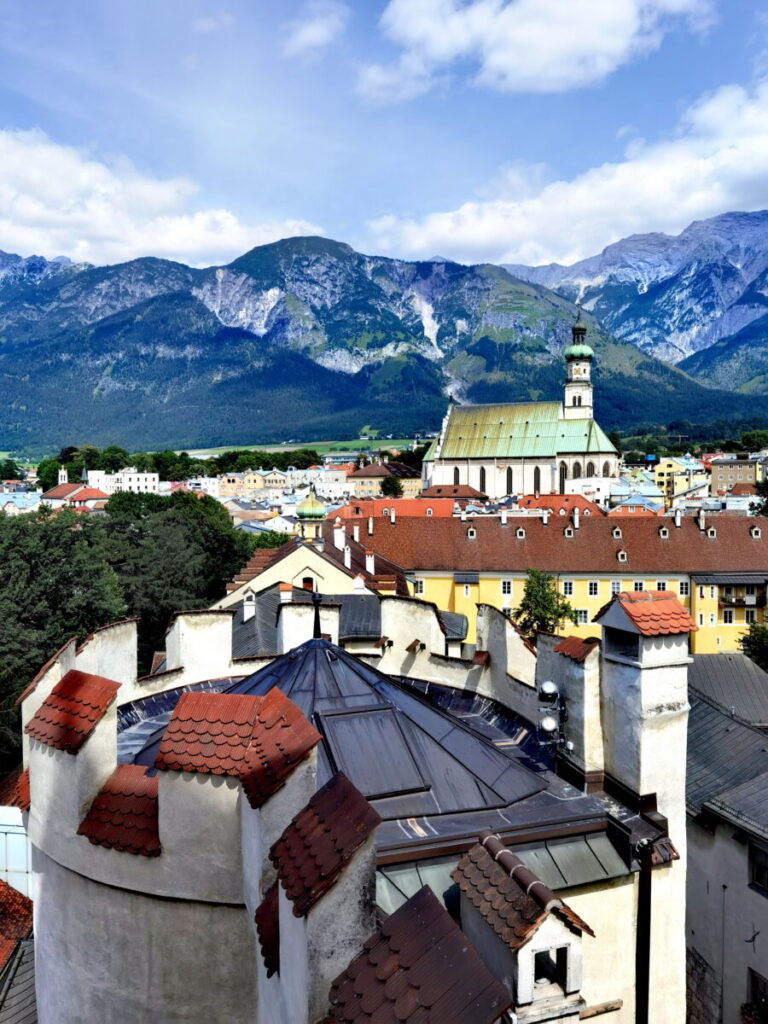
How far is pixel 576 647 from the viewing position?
8742mm

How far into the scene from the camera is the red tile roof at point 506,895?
480cm

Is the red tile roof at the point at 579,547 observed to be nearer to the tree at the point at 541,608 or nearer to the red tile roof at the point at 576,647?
the tree at the point at 541,608

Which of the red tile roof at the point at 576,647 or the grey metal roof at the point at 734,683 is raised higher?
the red tile roof at the point at 576,647

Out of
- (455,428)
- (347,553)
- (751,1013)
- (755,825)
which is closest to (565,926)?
(755,825)

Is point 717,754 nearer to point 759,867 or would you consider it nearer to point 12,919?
point 759,867

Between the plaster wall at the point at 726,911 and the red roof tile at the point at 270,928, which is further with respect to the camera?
the plaster wall at the point at 726,911

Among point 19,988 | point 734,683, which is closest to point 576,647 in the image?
point 19,988

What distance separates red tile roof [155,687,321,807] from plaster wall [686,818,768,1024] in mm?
12757

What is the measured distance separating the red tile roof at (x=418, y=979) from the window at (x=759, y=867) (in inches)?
492

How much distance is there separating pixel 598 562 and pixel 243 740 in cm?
5404

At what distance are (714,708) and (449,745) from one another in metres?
14.3

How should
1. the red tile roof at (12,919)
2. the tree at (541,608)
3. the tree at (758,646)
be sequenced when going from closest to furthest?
the red tile roof at (12,919) < the tree at (758,646) < the tree at (541,608)

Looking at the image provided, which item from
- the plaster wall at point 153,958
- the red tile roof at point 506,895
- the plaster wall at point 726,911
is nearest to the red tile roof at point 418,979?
the red tile roof at point 506,895

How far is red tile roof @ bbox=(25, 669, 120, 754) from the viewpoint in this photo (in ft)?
22.8
